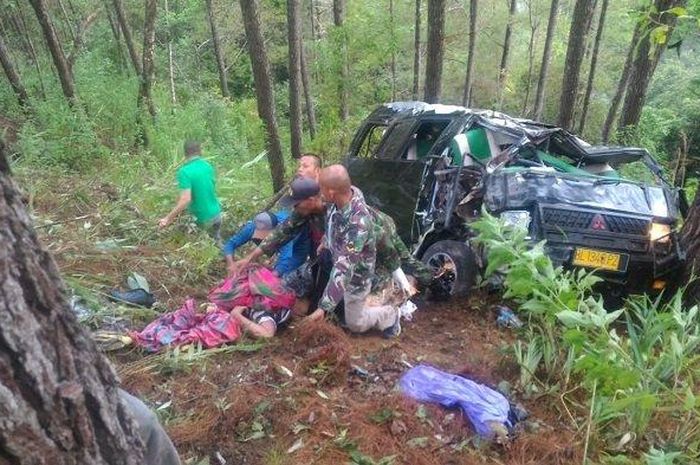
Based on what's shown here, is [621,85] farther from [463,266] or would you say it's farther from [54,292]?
[54,292]

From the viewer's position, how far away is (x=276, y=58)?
29.0 meters

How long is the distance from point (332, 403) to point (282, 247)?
73.9 inches

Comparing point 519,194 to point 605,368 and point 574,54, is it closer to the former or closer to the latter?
point 605,368

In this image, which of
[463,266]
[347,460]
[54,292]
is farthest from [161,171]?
[54,292]

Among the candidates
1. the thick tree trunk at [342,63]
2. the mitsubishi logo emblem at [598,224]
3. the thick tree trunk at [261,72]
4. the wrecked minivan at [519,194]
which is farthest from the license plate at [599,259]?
the thick tree trunk at [342,63]

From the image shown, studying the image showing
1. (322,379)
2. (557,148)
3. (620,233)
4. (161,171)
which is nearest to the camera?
(322,379)

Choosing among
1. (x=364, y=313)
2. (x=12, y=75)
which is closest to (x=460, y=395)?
(x=364, y=313)

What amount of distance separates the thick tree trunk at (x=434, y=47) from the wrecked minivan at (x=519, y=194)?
3238 mm

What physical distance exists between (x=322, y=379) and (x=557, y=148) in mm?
4635

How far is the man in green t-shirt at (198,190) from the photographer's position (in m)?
7.00

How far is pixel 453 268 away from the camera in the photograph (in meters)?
5.82

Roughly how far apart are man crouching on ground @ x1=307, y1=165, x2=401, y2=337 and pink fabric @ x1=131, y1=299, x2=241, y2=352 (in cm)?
63

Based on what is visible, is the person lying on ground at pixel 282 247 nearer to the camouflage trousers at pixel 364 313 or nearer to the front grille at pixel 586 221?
the camouflage trousers at pixel 364 313

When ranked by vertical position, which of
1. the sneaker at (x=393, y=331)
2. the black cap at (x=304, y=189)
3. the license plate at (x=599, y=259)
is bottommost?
the sneaker at (x=393, y=331)
